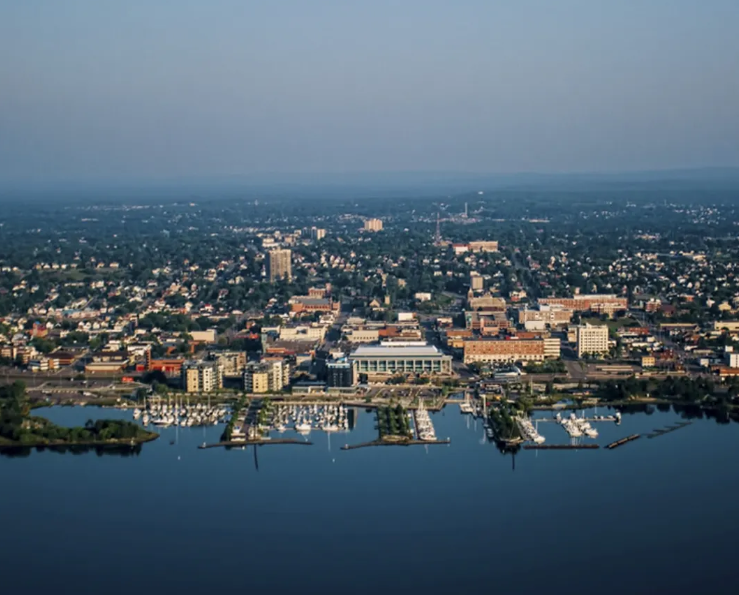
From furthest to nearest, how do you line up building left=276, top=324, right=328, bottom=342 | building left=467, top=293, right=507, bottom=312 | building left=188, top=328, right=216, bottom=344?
1. building left=467, top=293, right=507, bottom=312
2. building left=188, top=328, right=216, bottom=344
3. building left=276, top=324, right=328, bottom=342

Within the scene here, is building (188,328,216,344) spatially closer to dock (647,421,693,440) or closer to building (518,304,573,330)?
building (518,304,573,330)

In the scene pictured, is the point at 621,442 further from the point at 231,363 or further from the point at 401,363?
the point at 231,363

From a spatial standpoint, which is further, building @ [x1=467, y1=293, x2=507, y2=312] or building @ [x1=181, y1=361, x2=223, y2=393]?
building @ [x1=467, y1=293, x2=507, y2=312]

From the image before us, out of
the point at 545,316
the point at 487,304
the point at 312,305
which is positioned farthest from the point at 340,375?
the point at 312,305

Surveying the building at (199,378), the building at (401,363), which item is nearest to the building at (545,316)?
the building at (401,363)

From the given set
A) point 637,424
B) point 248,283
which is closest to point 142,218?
point 248,283

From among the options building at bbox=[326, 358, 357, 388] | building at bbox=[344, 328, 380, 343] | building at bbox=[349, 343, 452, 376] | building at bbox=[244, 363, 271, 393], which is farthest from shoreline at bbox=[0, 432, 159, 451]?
building at bbox=[344, 328, 380, 343]
